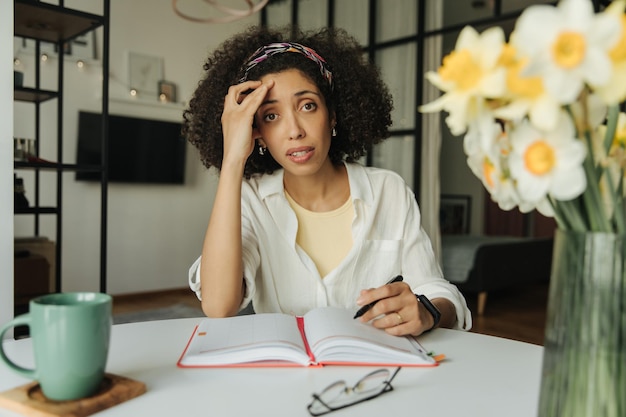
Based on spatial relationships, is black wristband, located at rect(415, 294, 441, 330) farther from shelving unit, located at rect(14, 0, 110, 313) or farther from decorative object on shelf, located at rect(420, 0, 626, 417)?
shelving unit, located at rect(14, 0, 110, 313)

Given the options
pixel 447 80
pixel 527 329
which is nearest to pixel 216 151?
pixel 447 80

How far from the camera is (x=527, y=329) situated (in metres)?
3.65

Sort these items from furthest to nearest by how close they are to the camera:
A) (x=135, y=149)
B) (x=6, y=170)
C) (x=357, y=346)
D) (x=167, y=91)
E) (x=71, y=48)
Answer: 1. (x=167, y=91)
2. (x=135, y=149)
3. (x=71, y=48)
4. (x=6, y=170)
5. (x=357, y=346)

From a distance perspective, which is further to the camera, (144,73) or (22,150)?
(144,73)

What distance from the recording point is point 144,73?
4.77m

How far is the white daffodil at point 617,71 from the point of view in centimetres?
40

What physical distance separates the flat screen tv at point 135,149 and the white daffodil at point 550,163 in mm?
4405

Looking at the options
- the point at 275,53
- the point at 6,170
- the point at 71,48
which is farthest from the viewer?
the point at 71,48

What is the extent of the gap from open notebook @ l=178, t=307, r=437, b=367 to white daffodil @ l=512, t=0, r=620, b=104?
0.50 metres

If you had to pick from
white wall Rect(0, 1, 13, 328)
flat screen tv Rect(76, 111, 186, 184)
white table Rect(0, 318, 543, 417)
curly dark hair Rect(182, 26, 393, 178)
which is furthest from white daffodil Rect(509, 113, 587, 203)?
flat screen tv Rect(76, 111, 186, 184)

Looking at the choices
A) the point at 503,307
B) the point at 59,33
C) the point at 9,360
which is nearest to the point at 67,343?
the point at 9,360

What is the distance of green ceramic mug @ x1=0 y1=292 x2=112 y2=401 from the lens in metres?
0.56

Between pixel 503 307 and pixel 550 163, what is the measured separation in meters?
4.27

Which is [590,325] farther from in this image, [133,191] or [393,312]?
[133,191]
